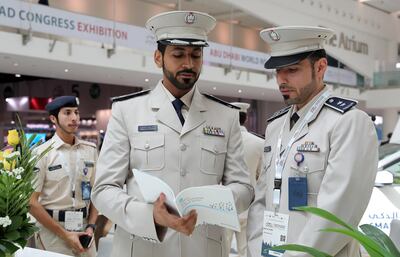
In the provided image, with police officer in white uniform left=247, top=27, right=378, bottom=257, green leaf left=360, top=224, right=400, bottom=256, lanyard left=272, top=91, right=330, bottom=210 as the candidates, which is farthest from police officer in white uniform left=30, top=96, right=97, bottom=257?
green leaf left=360, top=224, right=400, bottom=256

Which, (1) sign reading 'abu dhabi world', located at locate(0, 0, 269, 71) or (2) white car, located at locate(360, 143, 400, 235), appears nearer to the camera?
(2) white car, located at locate(360, 143, 400, 235)

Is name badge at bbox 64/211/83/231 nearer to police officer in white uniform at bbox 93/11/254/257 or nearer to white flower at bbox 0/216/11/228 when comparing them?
police officer in white uniform at bbox 93/11/254/257

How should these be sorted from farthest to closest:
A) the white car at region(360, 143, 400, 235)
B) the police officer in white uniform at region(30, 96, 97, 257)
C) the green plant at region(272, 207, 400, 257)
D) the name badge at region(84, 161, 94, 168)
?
the white car at region(360, 143, 400, 235) → the name badge at region(84, 161, 94, 168) → the police officer in white uniform at region(30, 96, 97, 257) → the green plant at region(272, 207, 400, 257)

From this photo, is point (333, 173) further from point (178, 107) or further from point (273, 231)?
point (178, 107)

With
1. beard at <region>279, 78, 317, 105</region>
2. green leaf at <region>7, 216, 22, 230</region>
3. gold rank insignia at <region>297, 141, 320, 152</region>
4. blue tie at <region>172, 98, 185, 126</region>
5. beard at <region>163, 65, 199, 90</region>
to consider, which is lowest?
green leaf at <region>7, 216, 22, 230</region>

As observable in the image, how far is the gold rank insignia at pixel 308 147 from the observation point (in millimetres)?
1677

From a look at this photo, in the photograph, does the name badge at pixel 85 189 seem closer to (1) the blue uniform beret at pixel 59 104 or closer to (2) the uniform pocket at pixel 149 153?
(1) the blue uniform beret at pixel 59 104

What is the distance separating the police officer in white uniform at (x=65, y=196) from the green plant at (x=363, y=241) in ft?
7.86

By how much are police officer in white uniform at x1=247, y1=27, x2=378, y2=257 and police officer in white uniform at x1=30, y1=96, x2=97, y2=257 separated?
1.60 m

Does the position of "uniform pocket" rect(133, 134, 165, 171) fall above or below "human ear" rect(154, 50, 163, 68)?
below

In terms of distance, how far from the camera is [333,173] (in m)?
1.59

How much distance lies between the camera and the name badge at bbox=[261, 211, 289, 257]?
171cm

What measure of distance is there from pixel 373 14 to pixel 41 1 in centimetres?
1551

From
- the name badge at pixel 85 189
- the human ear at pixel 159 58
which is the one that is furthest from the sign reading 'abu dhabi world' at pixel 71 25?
the human ear at pixel 159 58
